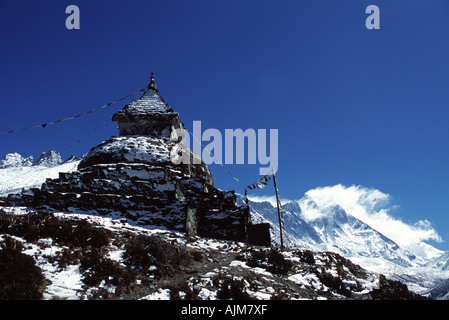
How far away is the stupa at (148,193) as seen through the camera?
14.2 m

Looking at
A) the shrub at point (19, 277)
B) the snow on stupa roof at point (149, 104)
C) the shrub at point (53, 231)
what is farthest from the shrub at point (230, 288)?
the snow on stupa roof at point (149, 104)

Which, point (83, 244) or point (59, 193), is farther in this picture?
point (59, 193)

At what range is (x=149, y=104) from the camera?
24.7m

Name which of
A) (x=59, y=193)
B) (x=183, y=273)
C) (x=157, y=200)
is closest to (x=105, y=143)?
(x=59, y=193)

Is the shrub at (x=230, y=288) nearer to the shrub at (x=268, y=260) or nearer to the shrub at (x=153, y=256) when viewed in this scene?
the shrub at (x=153, y=256)

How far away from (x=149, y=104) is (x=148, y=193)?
38.1ft

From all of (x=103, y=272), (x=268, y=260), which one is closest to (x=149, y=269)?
(x=103, y=272)

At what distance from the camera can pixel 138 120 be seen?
925 inches

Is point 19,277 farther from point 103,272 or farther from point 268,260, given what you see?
point 268,260

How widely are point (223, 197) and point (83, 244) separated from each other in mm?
9131

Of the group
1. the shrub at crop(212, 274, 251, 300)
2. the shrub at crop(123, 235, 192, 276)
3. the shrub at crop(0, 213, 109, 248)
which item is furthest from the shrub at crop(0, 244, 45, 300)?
the shrub at crop(212, 274, 251, 300)

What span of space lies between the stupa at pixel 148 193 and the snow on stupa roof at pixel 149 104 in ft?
9.61

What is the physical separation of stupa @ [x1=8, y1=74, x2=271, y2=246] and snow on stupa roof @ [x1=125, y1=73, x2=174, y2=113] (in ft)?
9.61
